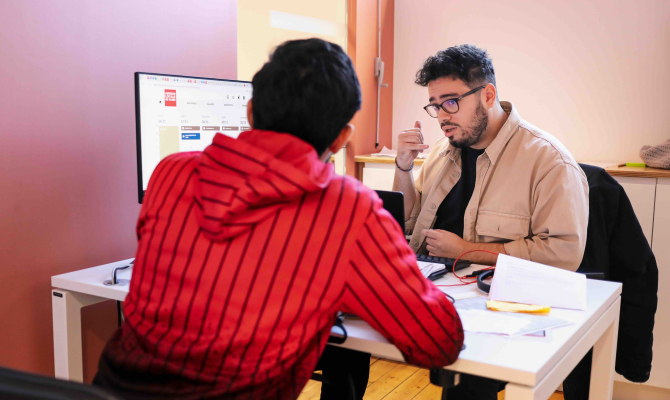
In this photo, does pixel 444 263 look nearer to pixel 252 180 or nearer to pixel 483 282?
pixel 483 282

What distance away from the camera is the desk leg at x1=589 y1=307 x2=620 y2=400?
143 centimetres

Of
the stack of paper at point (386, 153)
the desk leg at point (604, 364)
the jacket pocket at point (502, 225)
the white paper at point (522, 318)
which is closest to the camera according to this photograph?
the white paper at point (522, 318)

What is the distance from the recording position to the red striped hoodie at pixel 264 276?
0.87m

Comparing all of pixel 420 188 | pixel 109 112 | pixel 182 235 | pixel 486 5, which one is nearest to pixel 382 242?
pixel 182 235

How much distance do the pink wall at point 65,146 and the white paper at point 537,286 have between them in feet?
3.96

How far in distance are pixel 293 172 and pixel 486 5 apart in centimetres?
272

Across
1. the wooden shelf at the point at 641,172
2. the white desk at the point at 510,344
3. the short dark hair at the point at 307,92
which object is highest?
the short dark hair at the point at 307,92

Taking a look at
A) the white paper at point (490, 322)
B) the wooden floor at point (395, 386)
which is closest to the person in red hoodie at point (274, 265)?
the white paper at point (490, 322)

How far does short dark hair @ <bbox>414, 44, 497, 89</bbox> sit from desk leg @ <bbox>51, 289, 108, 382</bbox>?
1.32 metres

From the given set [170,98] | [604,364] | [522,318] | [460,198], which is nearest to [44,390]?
[522,318]

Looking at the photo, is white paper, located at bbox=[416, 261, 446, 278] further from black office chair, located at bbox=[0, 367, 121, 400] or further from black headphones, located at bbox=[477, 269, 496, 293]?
black office chair, located at bbox=[0, 367, 121, 400]

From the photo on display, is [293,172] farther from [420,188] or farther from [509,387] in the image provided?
[420,188]

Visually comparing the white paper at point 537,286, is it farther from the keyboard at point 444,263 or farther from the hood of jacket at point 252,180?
the hood of jacket at point 252,180

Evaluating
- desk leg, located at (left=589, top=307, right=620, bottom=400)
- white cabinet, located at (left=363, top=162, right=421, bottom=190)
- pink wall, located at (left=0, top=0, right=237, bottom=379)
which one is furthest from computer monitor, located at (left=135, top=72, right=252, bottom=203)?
white cabinet, located at (left=363, top=162, right=421, bottom=190)
